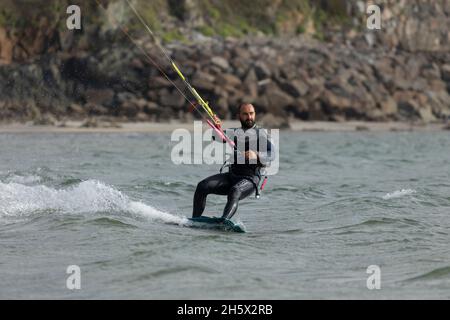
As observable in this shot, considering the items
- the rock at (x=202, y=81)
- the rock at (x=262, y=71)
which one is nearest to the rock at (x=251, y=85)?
the rock at (x=262, y=71)

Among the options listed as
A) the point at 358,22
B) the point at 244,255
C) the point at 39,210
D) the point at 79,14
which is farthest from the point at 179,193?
the point at 358,22

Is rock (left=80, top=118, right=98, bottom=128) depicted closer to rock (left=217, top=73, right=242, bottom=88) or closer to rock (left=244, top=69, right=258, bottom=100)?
rock (left=217, top=73, right=242, bottom=88)

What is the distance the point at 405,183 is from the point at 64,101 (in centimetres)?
2146

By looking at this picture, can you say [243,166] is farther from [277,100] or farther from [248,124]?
[277,100]

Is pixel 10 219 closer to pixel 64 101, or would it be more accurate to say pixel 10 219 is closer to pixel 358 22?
pixel 64 101

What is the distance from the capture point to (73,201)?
14.7 meters

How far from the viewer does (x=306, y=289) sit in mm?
9258

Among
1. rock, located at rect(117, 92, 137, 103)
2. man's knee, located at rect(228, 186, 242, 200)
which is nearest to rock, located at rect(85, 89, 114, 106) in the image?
rock, located at rect(117, 92, 137, 103)

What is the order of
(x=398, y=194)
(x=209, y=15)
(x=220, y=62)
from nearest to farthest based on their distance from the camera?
1. (x=398, y=194)
2. (x=220, y=62)
3. (x=209, y=15)

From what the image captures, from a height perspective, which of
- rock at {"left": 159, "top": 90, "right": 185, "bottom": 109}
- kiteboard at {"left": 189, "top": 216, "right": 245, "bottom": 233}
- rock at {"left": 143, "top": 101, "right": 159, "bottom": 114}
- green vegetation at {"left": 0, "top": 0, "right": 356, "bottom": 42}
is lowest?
kiteboard at {"left": 189, "top": 216, "right": 245, "bottom": 233}

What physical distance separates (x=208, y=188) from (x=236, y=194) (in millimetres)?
411

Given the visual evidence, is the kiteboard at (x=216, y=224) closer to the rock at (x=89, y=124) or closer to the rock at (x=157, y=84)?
the rock at (x=89, y=124)

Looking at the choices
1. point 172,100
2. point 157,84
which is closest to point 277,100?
point 172,100

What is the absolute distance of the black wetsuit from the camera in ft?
42.6
